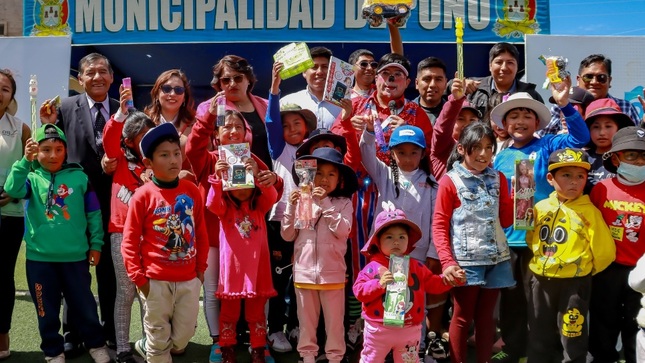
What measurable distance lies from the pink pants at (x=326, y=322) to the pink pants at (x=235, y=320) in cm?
→ 29

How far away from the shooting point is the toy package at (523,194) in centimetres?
370

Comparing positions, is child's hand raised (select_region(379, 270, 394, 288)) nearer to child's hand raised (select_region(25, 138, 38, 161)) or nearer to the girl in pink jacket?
the girl in pink jacket

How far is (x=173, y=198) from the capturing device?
150 inches

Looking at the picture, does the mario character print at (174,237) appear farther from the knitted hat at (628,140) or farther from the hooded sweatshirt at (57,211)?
the knitted hat at (628,140)

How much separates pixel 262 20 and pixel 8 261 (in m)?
6.52

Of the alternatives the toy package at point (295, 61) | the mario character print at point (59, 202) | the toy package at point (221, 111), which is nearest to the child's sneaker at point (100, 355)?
the mario character print at point (59, 202)

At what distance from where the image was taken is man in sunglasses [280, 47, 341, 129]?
4.84 metres

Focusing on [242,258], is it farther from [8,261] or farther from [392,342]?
[8,261]

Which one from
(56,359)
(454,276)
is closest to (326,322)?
(454,276)

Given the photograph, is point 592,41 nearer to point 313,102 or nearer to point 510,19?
point 510,19

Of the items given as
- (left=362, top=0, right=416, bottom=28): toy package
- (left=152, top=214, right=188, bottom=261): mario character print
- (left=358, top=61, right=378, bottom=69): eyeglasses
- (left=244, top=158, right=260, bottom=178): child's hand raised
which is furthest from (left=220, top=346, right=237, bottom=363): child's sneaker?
(left=362, top=0, right=416, bottom=28): toy package

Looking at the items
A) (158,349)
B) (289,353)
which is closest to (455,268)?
(289,353)

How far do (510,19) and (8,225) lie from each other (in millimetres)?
7845

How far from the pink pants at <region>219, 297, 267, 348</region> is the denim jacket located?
4.47 feet
